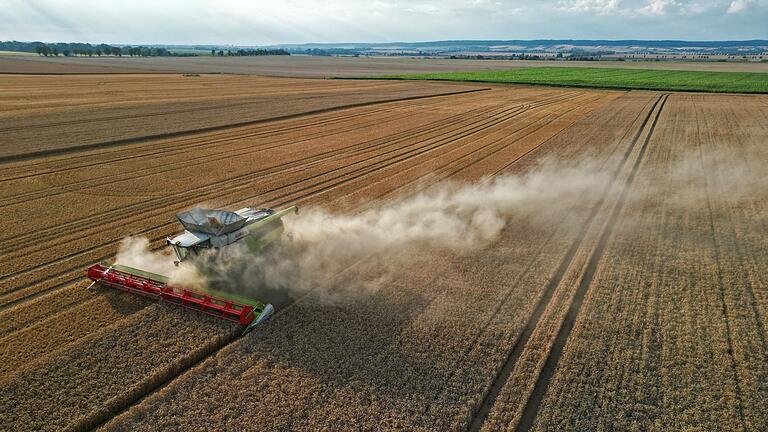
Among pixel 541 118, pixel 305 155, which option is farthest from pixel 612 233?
pixel 541 118

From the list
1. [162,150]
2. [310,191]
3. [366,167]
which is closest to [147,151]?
[162,150]

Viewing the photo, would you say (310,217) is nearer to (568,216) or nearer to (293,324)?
(293,324)

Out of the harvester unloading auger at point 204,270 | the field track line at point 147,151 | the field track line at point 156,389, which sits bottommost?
the field track line at point 156,389

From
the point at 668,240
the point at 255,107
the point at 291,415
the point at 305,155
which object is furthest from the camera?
the point at 255,107

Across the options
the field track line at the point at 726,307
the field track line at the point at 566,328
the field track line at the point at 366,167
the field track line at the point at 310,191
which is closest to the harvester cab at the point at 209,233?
the field track line at the point at 310,191

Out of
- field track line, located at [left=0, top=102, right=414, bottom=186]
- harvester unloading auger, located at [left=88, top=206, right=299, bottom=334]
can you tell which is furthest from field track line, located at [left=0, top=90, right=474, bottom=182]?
harvester unloading auger, located at [left=88, top=206, right=299, bottom=334]

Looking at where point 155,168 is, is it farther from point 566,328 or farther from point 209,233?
point 566,328

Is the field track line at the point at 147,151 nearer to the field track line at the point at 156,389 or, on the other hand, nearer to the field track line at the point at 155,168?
the field track line at the point at 155,168
